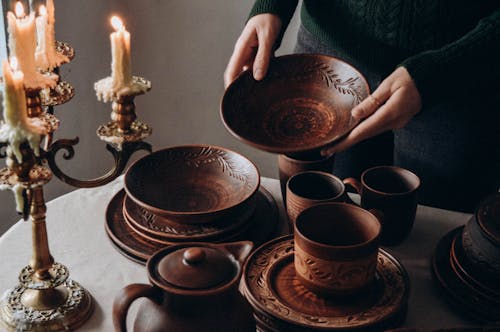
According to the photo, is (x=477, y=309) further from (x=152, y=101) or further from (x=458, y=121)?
(x=152, y=101)

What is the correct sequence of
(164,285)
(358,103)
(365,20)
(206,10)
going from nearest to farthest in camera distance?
(164,285), (358,103), (365,20), (206,10)

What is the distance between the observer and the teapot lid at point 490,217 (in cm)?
92

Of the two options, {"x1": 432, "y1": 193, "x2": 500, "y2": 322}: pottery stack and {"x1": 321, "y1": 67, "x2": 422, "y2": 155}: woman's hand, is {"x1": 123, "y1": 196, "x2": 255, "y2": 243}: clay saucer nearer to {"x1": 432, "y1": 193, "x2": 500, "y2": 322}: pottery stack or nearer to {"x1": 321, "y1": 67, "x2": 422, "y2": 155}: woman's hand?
{"x1": 321, "y1": 67, "x2": 422, "y2": 155}: woman's hand

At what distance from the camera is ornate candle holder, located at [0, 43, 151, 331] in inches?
31.5

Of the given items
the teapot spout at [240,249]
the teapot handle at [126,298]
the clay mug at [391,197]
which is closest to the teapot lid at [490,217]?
the clay mug at [391,197]

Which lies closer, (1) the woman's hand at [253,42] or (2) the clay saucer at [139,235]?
(2) the clay saucer at [139,235]

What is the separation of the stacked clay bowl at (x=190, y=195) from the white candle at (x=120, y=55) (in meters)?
0.35

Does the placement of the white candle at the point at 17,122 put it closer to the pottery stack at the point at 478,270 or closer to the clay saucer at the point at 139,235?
the clay saucer at the point at 139,235

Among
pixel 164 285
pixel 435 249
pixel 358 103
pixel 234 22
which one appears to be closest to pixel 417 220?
pixel 435 249

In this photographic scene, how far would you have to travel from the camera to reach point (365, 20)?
133cm

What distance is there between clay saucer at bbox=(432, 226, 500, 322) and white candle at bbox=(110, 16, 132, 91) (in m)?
0.59

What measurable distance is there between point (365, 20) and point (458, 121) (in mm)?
302

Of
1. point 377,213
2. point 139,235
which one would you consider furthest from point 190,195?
point 377,213

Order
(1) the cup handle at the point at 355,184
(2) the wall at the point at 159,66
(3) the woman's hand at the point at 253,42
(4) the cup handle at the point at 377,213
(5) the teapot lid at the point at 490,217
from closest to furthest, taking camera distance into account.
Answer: (5) the teapot lid at the point at 490,217, (4) the cup handle at the point at 377,213, (1) the cup handle at the point at 355,184, (3) the woman's hand at the point at 253,42, (2) the wall at the point at 159,66
